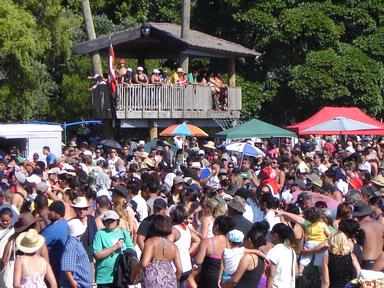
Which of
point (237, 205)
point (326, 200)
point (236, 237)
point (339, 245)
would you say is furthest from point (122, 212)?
point (326, 200)

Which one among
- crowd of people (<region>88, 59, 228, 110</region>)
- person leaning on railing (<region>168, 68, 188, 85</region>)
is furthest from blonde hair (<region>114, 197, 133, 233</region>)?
person leaning on railing (<region>168, 68, 188, 85</region>)

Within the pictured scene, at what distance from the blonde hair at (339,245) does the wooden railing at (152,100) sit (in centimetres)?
2091

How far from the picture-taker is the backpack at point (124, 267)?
34.6 ft

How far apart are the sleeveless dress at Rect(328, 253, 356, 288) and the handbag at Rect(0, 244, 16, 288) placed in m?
3.20

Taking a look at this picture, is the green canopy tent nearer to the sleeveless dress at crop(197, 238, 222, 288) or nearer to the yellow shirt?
the yellow shirt

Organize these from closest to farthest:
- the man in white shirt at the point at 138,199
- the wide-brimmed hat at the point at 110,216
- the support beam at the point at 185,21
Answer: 1. the wide-brimmed hat at the point at 110,216
2. the man in white shirt at the point at 138,199
3. the support beam at the point at 185,21

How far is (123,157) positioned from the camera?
24.1m

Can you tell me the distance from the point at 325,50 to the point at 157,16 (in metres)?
9.49

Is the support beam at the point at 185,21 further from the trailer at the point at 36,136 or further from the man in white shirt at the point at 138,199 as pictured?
the man in white shirt at the point at 138,199

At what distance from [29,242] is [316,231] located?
3.36 m

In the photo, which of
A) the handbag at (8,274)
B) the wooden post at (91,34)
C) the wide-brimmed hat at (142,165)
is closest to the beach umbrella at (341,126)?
the wide-brimmed hat at (142,165)

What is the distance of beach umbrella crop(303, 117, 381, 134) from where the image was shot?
78.2 ft

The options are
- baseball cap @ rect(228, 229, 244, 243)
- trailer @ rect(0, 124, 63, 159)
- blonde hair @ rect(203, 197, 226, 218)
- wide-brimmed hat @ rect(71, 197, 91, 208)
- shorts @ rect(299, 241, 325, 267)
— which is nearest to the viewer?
baseball cap @ rect(228, 229, 244, 243)

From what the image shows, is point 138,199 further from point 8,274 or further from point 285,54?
→ point 285,54
